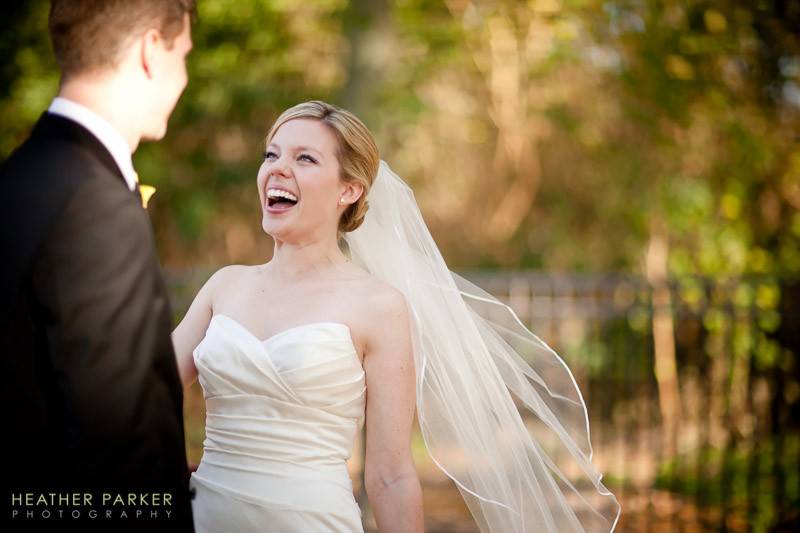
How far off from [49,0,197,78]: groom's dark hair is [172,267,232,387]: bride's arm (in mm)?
1253

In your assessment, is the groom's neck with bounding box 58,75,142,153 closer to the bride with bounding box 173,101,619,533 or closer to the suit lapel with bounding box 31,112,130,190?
the suit lapel with bounding box 31,112,130,190

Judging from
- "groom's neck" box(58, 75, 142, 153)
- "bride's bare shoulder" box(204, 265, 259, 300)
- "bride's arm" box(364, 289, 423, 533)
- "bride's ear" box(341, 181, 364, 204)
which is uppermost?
"groom's neck" box(58, 75, 142, 153)

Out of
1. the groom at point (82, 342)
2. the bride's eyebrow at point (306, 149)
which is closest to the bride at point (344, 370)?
the bride's eyebrow at point (306, 149)

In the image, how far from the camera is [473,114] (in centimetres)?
1236

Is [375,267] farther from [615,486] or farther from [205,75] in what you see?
[205,75]

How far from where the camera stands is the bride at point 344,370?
104 inches

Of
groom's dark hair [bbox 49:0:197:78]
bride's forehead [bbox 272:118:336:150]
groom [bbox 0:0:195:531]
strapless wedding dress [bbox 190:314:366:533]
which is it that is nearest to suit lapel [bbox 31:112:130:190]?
groom [bbox 0:0:195:531]

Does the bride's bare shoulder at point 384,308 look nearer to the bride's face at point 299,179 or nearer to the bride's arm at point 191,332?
the bride's face at point 299,179

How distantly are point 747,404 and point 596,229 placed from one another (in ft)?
16.6

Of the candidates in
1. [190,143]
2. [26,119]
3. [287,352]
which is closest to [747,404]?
[287,352]

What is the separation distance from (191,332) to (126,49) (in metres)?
1.33

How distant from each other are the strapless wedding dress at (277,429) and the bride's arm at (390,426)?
8 centimetres

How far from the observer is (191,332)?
9.64 feet

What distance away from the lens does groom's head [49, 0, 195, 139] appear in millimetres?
1789
